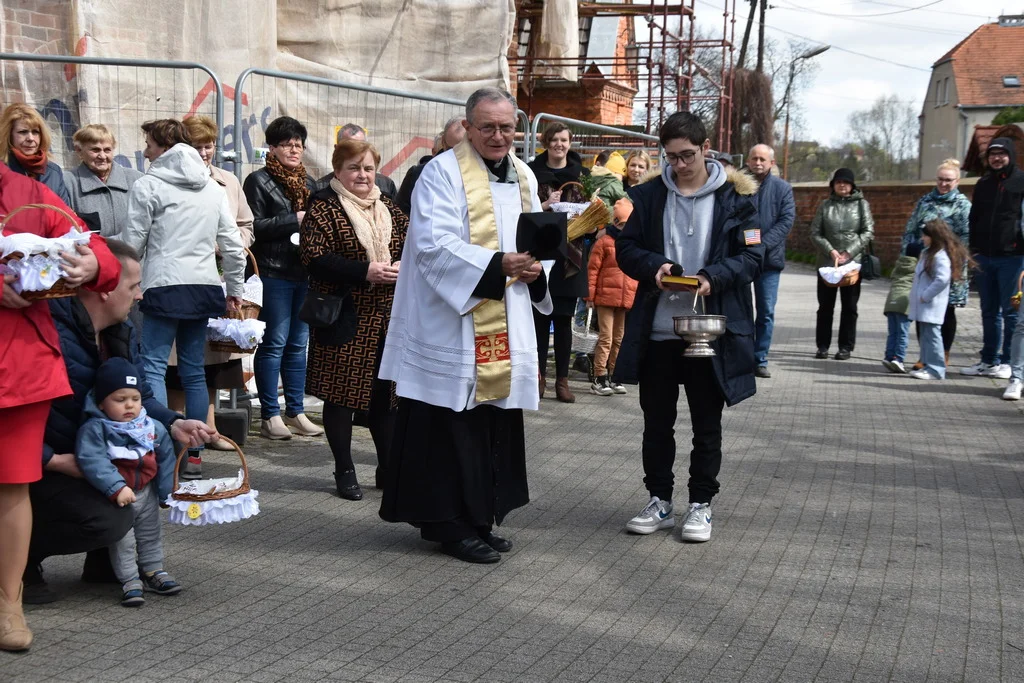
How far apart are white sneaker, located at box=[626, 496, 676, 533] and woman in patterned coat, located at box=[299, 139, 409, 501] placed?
1412mm

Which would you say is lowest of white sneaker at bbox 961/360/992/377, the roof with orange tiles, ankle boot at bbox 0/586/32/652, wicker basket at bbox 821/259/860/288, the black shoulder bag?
white sneaker at bbox 961/360/992/377

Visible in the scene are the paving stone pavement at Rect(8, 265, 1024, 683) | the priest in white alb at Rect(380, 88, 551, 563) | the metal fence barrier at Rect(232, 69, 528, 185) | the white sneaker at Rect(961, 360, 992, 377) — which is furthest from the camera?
the white sneaker at Rect(961, 360, 992, 377)

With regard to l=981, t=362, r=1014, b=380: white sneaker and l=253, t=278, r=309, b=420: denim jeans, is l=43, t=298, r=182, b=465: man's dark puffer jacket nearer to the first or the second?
l=253, t=278, r=309, b=420: denim jeans

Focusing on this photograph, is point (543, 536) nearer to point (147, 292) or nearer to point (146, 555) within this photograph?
point (146, 555)

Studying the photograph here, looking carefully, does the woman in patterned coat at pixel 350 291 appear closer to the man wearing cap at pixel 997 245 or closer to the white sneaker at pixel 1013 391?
the white sneaker at pixel 1013 391

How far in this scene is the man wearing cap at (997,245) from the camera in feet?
37.6

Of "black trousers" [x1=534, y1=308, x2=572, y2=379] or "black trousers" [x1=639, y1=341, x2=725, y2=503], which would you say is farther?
"black trousers" [x1=534, y1=308, x2=572, y2=379]

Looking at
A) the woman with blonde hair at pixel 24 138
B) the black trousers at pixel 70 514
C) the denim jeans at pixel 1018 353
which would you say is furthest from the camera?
the denim jeans at pixel 1018 353

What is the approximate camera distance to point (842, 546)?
593cm

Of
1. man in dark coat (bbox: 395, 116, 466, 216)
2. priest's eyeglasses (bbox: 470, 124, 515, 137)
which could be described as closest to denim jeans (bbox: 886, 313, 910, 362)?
man in dark coat (bbox: 395, 116, 466, 216)

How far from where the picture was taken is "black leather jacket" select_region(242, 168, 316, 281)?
7844mm

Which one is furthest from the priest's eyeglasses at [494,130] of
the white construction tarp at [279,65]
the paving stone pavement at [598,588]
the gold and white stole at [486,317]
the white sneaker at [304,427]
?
the white construction tarp at [279,65]

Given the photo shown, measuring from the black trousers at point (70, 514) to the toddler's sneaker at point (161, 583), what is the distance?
0.44 m

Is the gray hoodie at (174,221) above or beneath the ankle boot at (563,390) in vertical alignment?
above
